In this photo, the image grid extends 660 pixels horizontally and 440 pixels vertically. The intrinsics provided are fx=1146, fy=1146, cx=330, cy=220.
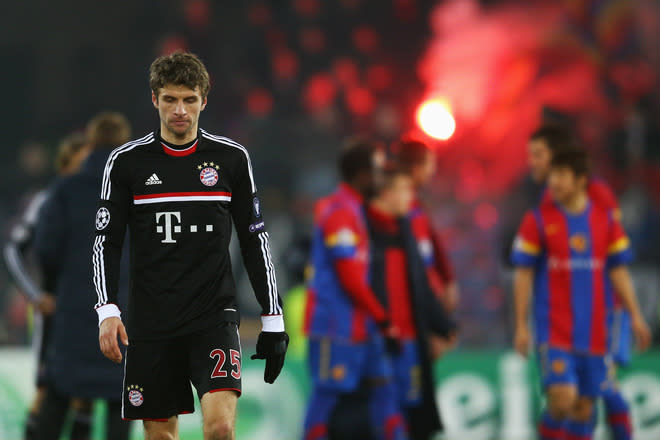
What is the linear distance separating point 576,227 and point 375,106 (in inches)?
207

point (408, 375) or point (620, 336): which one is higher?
point (620, 336)

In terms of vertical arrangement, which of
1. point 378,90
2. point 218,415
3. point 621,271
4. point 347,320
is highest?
point 378,90

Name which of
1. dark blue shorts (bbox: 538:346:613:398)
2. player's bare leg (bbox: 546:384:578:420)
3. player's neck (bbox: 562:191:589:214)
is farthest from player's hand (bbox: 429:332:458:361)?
player's neck (bbox: 562:191:589:214)

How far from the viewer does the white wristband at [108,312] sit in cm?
377

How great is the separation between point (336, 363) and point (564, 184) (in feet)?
5.24

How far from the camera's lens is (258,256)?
3945 mm

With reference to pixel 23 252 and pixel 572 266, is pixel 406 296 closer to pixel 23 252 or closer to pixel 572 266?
pixel 572 266

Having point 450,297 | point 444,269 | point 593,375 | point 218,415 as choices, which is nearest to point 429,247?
point 444,269

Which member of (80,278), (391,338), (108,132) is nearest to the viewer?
(108,132)

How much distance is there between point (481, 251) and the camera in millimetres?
10461

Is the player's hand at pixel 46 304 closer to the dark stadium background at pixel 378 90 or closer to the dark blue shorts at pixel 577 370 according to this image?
the dark blue shorts at pixel 577 370

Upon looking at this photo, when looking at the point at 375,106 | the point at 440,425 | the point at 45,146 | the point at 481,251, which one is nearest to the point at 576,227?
the point at 440,425

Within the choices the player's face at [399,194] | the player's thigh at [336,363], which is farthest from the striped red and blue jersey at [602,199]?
the player's thigh at [336,363]

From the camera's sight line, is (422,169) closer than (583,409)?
No
